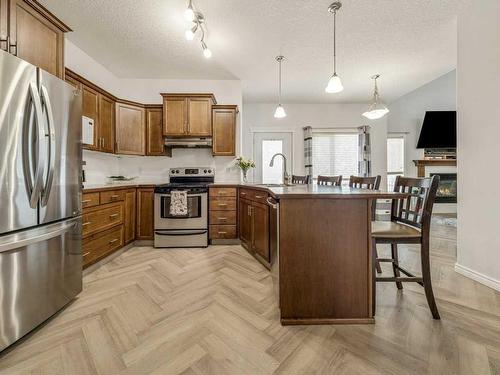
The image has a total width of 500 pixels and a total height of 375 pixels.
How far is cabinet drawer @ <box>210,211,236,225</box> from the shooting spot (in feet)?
11.5

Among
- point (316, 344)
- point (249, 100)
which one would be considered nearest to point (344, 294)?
point (316, 344)

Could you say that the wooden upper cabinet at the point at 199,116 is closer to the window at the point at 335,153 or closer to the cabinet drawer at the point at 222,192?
the cabinet drawer at the point at 222,192

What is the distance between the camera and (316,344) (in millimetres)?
1406

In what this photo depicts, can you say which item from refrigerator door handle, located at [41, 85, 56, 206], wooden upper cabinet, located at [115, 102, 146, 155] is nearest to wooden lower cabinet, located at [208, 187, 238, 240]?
wooden upper cabinet, located at [115, 102, 146, 155]

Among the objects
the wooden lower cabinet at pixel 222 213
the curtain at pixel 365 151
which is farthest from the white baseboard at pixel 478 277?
the curtain at pixel 365 151

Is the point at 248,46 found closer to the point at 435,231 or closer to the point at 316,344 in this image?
the point at 316,344

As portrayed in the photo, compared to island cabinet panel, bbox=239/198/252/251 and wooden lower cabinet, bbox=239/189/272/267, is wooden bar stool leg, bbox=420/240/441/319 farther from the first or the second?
island cabinet panel, bbox=239/198/252/251

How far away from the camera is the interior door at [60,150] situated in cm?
158

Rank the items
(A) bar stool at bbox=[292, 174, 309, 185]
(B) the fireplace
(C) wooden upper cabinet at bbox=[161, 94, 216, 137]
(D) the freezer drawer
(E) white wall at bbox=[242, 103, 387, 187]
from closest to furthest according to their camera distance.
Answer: (D) the freezer drawer → (A) bar stool at bbox=[292, 174, 309, 185] → (C) wooden upper cabinet at bbox=[161, 94, 216, 137] → (E) white wall at bbox=[242, 103, 387, 187] → (B) the fireplace

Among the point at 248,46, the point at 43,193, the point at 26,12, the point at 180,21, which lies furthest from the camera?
the point at 248,46

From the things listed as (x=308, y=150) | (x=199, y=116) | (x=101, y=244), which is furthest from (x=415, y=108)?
(x=101, y=244)

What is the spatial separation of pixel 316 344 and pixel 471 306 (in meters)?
1.36

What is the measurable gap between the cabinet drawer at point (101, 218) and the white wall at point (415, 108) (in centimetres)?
608

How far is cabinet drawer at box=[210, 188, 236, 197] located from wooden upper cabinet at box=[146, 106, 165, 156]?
115 centimetres
